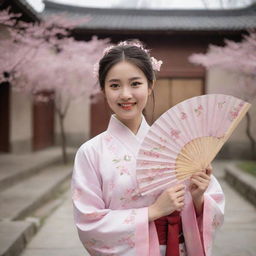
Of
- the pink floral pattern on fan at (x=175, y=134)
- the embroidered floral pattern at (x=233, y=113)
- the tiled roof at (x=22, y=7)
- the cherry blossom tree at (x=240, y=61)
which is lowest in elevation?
the pink floral pattern on fan at (x=175, y=134)

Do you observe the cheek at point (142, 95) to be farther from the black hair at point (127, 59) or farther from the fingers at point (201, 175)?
the fingers at point (201, 175)

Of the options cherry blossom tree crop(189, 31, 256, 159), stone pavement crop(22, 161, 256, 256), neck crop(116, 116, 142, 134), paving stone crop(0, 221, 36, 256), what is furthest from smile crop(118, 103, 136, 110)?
cherry blossom tree crop(189, 31, 256, 159)

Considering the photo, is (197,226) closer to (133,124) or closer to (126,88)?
(133,124)

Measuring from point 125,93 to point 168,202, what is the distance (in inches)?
19.0

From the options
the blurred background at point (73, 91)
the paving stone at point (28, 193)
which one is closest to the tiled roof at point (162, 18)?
the blurred background at point (73, 91)

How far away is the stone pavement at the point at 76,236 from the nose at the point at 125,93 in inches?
96.8

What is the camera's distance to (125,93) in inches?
59.2

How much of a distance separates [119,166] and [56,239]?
275 centimetres

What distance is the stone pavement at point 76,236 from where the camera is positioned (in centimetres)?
358

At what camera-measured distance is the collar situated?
5.30 ft

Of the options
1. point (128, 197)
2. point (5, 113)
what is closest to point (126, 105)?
point (128, 197)

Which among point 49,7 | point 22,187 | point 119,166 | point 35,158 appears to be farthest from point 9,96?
point 119,166

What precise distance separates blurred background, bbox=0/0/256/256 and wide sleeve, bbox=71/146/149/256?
1775 millimetres

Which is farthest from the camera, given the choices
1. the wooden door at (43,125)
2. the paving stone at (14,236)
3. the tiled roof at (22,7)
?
the wooden door at (43,125)
